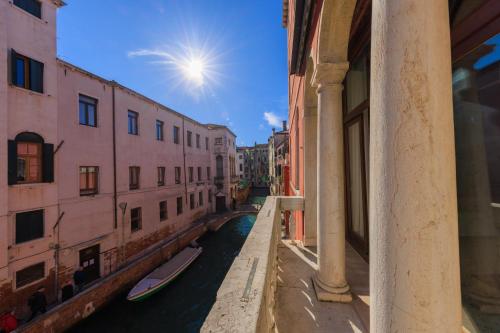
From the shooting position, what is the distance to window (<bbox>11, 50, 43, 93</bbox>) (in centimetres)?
830

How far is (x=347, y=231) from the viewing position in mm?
5301

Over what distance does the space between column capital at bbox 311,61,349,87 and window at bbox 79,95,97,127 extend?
490 inches

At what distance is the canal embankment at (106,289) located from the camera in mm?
8312

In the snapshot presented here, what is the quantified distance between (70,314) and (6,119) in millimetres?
8180

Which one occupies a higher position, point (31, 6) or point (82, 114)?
point (31, 6)

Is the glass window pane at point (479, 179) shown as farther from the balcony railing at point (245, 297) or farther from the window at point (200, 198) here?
the window at point (200, 198)

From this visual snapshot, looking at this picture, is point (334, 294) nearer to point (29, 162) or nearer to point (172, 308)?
point (172, 308)

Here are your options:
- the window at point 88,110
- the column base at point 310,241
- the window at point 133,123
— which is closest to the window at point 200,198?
the window at point 133,123

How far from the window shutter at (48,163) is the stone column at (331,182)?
11459mm

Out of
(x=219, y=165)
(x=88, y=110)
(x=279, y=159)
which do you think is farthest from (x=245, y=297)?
(x=279, y=159)

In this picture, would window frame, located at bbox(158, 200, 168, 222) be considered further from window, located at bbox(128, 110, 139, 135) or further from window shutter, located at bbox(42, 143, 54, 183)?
window shutter, located at bbox(42, 143, 54, 183)

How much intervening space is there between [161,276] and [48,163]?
8283 mm

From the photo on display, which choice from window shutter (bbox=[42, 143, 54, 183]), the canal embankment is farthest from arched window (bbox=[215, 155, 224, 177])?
window shutter (bbox=[42, 143, 54, 183])

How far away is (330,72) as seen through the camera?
3.12 metres
